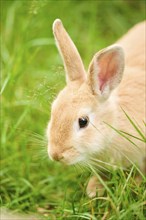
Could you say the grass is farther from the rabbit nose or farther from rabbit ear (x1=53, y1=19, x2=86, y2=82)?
the rabbit nose

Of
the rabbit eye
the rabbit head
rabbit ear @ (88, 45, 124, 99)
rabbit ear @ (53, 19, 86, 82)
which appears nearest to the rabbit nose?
the rabbit head

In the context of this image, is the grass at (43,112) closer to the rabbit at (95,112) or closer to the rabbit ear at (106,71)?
the rabbit at (95,112)

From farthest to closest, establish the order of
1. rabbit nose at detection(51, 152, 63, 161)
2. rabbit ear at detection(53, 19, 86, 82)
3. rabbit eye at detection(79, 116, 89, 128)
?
1. rabbit ear at detection(53, 19, 86, 82)
2. rabbit eye at detection(79, 116, 89, 128)
3. rabbit nose at detection(51, 152, 63, 161)

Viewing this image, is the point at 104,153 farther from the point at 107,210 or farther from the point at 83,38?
the point at 83,38

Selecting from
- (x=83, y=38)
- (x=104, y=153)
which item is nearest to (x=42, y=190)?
(x=104, y=153)

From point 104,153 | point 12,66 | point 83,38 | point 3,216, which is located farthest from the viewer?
point 83,38

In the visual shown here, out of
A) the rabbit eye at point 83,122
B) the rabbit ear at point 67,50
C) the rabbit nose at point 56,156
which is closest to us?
the rabbit nose at point 56,156

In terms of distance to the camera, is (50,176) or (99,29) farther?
(99,29)

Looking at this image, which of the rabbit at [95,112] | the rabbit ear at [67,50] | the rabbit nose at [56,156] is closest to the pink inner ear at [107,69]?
the rabbit at [95,112]
